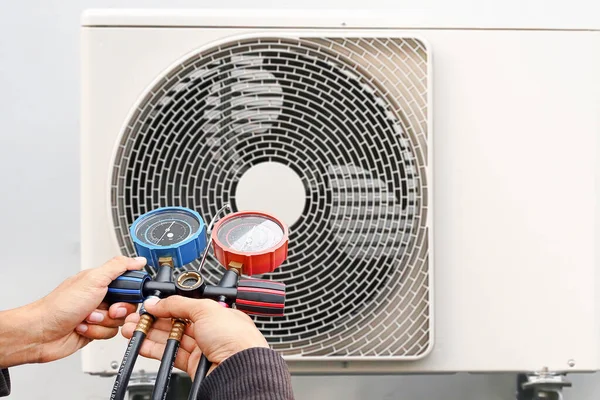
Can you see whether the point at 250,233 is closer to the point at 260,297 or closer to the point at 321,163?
the point at 260,297

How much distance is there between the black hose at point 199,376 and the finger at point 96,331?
0.60 ft

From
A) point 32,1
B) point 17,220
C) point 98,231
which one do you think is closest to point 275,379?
point 98,231

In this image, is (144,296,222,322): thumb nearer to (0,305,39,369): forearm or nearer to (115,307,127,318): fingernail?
(115,307,127,318): fingernail

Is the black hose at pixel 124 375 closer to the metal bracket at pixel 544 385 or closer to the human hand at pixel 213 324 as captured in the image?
the human hand at pixel 213 324

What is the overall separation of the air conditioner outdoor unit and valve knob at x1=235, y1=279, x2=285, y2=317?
22 centimetres

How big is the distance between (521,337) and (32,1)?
0.94 m

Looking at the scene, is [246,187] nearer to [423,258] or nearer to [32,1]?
[423,258]

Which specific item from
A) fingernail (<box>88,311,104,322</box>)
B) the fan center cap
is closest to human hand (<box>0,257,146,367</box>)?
fingernail (<box>88,311,104,322</box>)

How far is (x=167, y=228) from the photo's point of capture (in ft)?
2.04

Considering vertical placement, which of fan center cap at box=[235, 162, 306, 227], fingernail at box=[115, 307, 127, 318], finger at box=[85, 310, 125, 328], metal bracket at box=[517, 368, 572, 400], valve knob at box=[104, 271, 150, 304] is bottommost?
metal bracket at box=[517, 368, 572, 400]

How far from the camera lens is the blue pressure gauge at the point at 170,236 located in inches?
23.5

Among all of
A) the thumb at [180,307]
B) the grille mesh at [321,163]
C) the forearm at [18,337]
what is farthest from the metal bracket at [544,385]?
the forearm at [18,337]

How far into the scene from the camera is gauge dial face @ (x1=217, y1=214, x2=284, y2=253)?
0.60 m

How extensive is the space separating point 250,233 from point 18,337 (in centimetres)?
30
